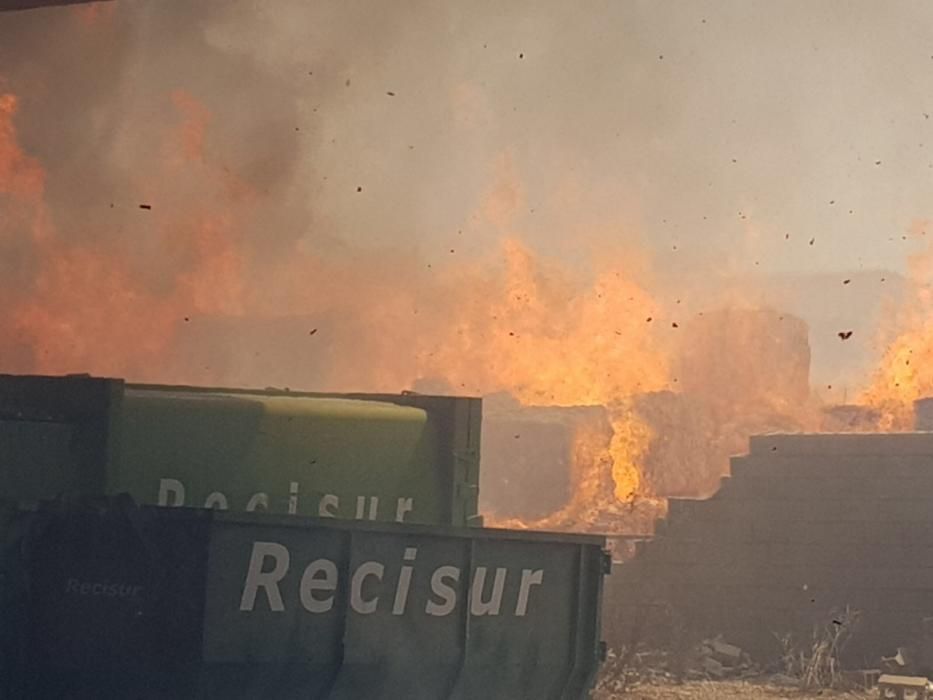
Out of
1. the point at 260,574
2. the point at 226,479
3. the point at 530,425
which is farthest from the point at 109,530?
the point at 530,425

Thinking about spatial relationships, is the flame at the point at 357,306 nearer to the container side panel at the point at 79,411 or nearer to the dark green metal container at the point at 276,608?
the container side panel at the point at 79,411

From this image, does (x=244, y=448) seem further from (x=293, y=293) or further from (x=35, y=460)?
(x=293, y=293)

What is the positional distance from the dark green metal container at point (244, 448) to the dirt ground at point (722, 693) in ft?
13.9

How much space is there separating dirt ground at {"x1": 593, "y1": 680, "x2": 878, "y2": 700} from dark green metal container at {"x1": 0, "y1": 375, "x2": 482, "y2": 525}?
4.22 m

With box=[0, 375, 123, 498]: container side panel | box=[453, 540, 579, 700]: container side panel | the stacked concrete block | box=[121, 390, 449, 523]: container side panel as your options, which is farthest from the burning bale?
box=[0, 375, 123, 498]: container side panel

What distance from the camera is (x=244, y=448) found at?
9398 mm

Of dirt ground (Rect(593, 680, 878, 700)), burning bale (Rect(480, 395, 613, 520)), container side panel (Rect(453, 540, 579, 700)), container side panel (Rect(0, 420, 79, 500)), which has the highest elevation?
burning bale (Rect(480, 395, 613, 520))

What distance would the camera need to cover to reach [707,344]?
23594 millimetres

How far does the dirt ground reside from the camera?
14258 millimetres

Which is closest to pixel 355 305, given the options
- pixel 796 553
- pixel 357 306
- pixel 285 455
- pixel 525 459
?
pixel 357 306

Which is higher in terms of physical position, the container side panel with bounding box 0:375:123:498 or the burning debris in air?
the burning debris in air

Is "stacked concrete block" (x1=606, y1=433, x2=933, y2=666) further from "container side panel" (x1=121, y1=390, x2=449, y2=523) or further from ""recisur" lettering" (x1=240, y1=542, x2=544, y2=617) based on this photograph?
""recisur" lettering" (x1=240, y1=542, x2=544, y2=617)

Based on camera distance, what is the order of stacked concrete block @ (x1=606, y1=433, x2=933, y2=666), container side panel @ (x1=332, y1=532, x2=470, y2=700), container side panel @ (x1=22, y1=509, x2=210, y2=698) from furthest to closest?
stacked concrete block @ (x1=606, y1=433, x2=933, y2=666)
container side panel @ (x1=332, y1=532, x2=470, y2=700)
container side panel @ (x1=22, y1=509, x2=210, y2=698)

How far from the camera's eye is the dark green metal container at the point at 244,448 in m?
7.84
